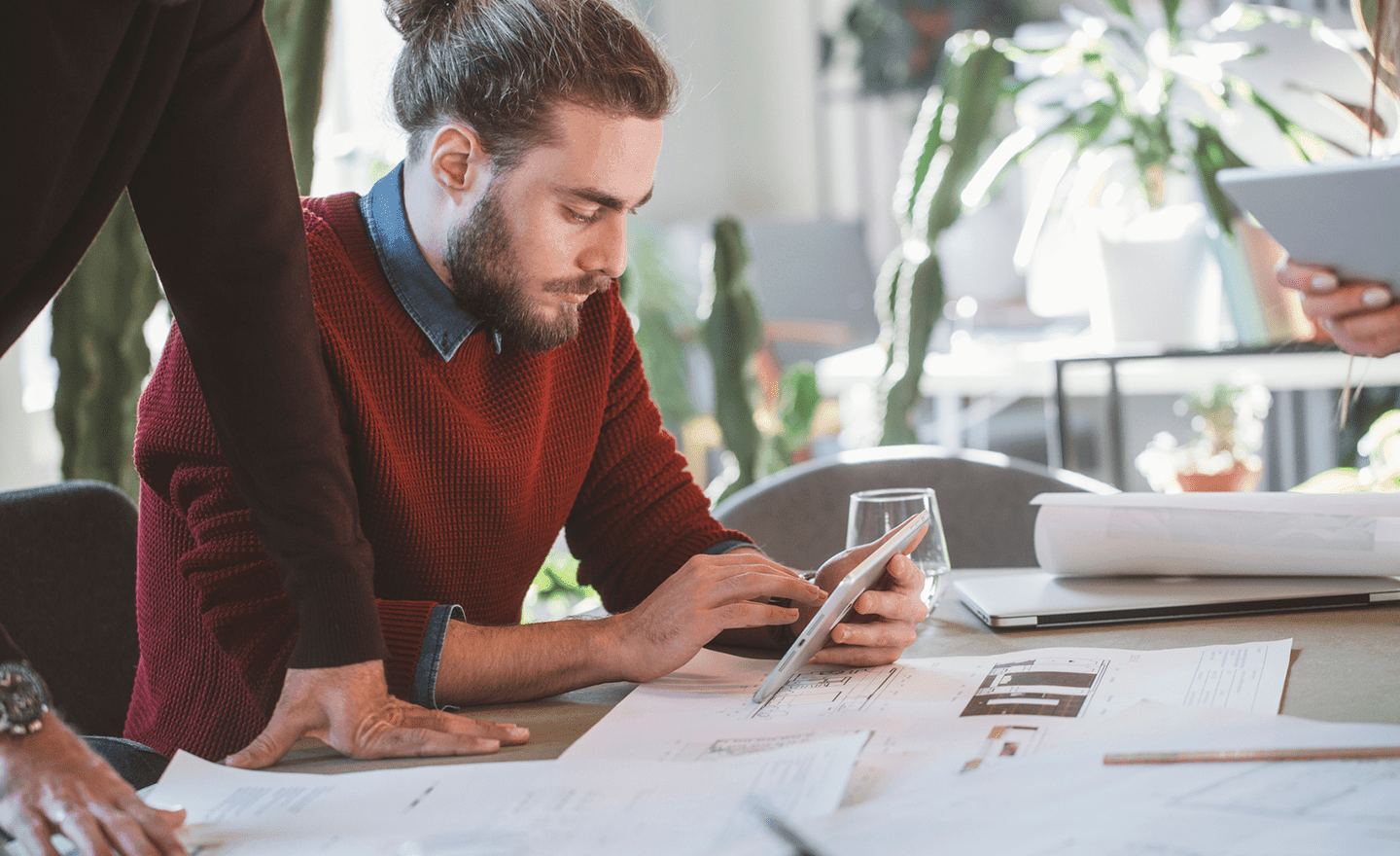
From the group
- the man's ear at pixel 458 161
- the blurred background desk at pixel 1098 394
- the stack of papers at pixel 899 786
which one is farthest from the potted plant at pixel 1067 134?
the stack of papers at pixel 899 786

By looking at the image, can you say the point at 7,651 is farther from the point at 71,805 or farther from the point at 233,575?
the point at 233,575

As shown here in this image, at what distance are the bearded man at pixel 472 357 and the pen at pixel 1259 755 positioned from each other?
0.34m

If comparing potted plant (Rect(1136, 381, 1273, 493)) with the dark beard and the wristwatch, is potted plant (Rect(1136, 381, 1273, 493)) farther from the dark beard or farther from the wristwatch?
the wristwatch

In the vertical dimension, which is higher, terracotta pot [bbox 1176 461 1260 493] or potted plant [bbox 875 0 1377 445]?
potted plant [bbox 875 0 1377 445]

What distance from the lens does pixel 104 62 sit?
67 centimetres

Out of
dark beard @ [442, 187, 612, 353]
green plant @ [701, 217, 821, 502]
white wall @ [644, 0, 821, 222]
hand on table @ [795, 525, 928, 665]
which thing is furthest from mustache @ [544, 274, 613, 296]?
white wall @ [644, 0, 821, 222]

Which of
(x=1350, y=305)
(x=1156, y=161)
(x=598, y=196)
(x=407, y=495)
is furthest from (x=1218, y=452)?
(x=407, y=495)

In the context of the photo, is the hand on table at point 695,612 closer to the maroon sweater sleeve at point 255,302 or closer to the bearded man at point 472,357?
the bearded man at point 472,357

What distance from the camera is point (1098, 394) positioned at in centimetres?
301

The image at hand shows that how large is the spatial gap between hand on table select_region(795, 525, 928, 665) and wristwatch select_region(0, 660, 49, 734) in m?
0.49

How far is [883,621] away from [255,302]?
49 cm

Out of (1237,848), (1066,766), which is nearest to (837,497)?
(1066,766)

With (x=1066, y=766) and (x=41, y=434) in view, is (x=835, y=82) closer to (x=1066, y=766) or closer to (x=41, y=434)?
(x=41, y=434)

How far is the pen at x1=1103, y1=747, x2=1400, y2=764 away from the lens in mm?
563
